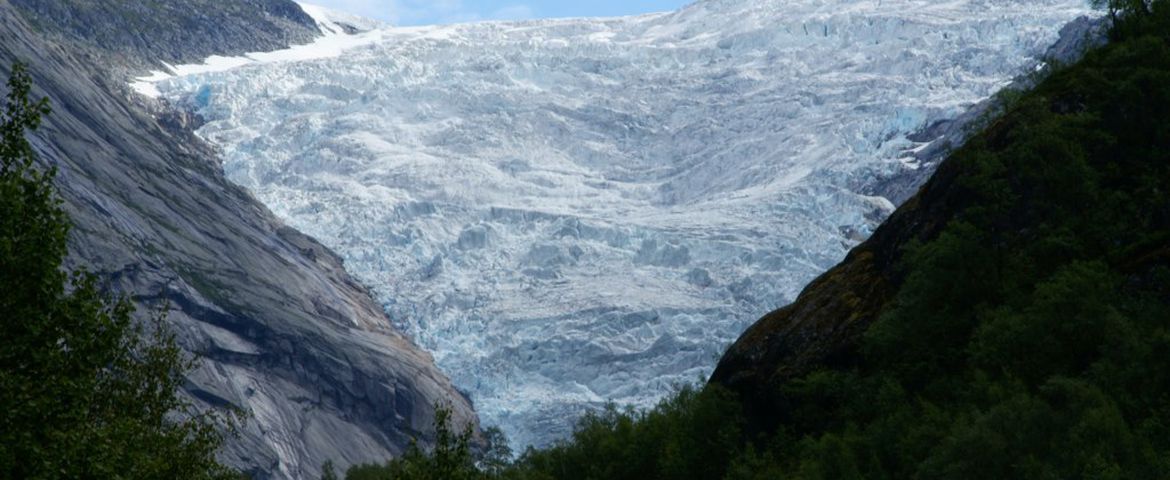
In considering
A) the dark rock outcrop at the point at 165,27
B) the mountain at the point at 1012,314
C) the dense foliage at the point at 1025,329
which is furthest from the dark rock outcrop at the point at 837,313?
the dark rock outcrop at the point at 165,27

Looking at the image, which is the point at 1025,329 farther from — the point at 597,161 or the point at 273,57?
the point at 273,57

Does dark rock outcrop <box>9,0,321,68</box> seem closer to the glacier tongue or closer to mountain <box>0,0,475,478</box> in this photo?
the glacier tongue

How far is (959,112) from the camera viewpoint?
12825 cm

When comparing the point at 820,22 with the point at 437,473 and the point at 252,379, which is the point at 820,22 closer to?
the point at 252,379

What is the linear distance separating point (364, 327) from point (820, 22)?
2629 inches

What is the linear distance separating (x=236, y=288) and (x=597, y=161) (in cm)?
4635

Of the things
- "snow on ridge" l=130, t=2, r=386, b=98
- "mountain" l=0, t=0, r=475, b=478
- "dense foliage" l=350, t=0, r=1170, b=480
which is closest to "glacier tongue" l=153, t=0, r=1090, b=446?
"mountain" l=0, t=0, r=475, b=478

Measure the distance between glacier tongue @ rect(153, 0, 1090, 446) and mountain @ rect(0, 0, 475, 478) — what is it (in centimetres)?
346

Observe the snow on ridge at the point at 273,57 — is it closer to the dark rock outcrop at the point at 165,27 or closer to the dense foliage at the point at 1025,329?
the dark rock outcrop at the point at 165,27

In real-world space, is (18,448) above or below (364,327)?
below

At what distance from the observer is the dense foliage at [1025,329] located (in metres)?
26.4

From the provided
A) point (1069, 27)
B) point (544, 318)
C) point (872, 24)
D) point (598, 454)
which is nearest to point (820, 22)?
point (872, 24)

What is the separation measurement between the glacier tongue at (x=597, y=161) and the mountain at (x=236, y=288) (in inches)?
136

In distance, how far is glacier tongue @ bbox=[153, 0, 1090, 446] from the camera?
111812 millimetres
